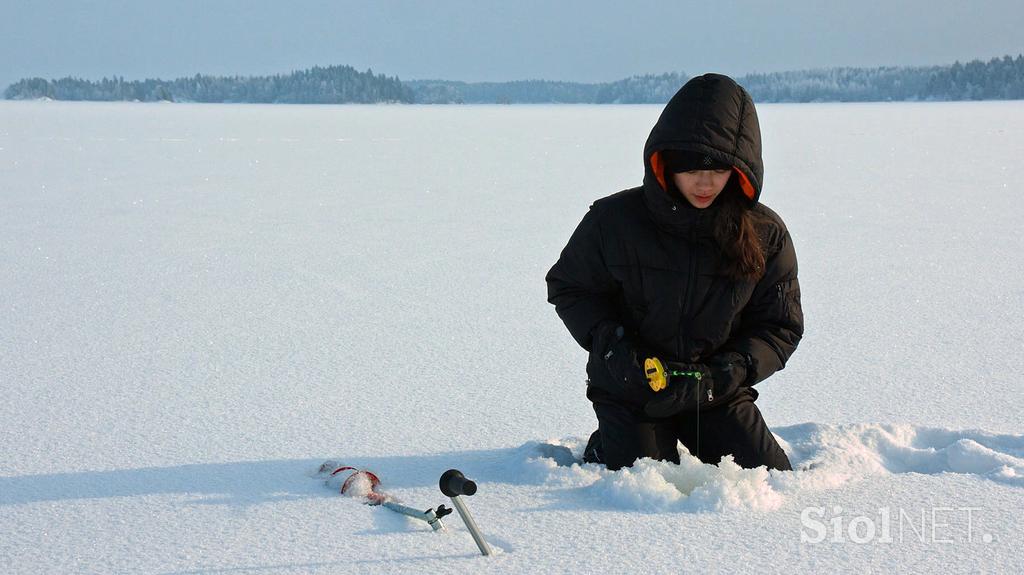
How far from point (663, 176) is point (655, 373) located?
1.52ft

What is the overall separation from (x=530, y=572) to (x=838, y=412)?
1.40 m

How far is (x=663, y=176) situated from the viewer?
2240 mm

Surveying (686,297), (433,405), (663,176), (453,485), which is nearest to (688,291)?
(686,297)

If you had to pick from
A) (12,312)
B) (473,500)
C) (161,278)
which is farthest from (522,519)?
(161,278)

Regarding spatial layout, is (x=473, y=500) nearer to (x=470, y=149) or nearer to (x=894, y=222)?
(x=894, y=222)

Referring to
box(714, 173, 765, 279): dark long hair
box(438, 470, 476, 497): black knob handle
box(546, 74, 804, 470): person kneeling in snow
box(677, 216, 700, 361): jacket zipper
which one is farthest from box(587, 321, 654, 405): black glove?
box(438, 470, 476, 497): black knob handle

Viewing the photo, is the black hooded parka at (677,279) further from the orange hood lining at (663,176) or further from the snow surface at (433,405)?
the snow surface at (433,405)

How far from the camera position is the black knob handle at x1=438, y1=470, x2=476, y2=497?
175 centimetres

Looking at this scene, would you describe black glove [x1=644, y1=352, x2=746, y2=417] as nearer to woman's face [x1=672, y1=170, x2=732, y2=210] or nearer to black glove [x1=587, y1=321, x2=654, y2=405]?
Answer: black glove [x1=587, y1=321, x2=654, y2=405]

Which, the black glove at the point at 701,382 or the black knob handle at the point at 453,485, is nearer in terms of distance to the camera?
the black knob handle at the point at 453,485

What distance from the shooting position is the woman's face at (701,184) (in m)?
2.17

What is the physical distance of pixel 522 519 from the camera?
81.7 inches

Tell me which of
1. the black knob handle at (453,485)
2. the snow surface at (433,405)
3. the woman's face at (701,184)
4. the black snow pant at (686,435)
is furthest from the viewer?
the black snow pant at (686,435)

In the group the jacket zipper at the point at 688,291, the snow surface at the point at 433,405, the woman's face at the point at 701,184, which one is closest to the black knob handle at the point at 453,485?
the snow surface at the point at 433,405
